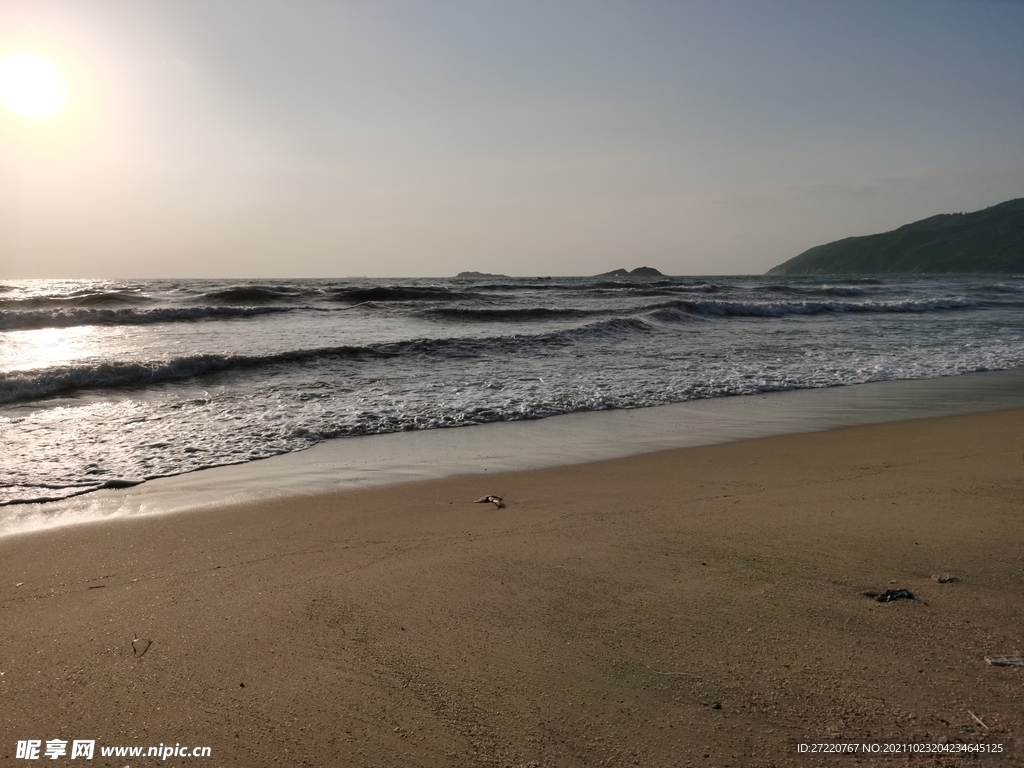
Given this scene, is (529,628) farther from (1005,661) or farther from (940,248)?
(940,248)

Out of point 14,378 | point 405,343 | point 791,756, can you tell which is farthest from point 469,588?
point 405,343

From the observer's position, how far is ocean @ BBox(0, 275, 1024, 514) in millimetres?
6055

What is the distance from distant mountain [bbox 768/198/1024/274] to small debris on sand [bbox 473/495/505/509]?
119623mm

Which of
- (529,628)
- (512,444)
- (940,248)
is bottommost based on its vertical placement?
(512,444)

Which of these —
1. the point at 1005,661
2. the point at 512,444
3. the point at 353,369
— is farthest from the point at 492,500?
the point at 353,369

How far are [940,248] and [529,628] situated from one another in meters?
138

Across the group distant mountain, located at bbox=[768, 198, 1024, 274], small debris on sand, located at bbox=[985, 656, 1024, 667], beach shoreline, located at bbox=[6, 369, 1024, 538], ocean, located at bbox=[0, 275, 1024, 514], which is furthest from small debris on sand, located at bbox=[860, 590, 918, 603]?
distant mountain, located at bbox=[768, 198, 1024, 274]

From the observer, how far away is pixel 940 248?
11381 centimetres

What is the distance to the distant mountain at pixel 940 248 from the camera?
105125 mm

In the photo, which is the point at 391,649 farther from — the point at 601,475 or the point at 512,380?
the point at 512,380

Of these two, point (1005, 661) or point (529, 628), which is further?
point (529, 628)

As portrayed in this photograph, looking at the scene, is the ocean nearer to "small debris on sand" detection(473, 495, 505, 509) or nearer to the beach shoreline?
the beach shoreline

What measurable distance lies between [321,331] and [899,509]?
15377 mm

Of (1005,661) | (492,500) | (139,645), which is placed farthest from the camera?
(492,500)
